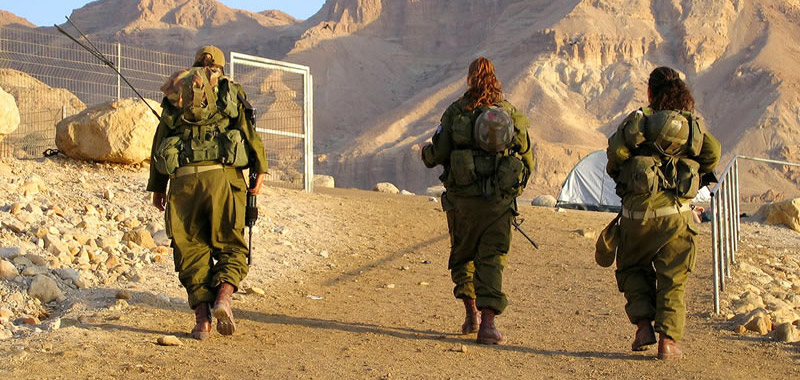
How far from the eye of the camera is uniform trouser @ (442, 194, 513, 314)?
6203mm

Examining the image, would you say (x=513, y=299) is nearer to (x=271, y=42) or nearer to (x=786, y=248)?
(x=786, y=248)

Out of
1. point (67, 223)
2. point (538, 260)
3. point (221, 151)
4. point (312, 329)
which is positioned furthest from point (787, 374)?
point (67, 223)

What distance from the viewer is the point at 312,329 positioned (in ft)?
22.2

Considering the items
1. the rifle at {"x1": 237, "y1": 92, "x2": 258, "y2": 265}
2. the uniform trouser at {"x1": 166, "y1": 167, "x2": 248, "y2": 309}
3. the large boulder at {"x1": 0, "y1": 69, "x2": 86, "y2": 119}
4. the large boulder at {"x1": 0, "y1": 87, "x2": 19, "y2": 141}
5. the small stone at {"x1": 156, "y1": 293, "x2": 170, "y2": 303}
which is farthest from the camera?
the large boulder at {"x1": 0, "y1": 69, "x2": 86, "y2": 119}

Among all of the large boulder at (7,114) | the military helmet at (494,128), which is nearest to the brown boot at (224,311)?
the military helmet at (494,128)

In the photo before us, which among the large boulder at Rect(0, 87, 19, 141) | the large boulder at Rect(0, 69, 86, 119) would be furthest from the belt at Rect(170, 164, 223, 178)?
the large boulder at Rect(0, 69, 86, 119)

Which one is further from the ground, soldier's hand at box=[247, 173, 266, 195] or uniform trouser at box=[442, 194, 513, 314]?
soldier's hand at box=[247, 173, 266, 195]

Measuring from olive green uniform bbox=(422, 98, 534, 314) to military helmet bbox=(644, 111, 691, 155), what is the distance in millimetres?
862

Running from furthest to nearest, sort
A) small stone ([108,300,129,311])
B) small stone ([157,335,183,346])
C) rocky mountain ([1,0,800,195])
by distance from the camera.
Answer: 1. rocky mountain ([1,0,800,195])
2. small stone ([108,300,129,311])
3. small stone ([157,335,183,346])

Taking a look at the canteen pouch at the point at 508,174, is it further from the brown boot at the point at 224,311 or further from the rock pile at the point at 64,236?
the rock pile at the point at 64,236

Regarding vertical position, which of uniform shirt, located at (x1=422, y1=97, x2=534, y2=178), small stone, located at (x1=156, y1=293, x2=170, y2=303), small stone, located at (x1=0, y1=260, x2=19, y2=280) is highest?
uniform shirt, located at (x1=422, y1=97, x2=534, y2=178)

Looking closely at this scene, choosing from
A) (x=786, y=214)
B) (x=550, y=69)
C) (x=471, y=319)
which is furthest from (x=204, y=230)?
(x=550, y=69)

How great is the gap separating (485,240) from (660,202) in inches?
46.0

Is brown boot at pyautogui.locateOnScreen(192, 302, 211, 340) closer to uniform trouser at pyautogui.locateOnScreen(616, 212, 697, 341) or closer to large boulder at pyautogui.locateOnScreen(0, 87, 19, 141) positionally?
uniform trouser at pyautogui.locateOnScreen(616, 212, 697, 341)
